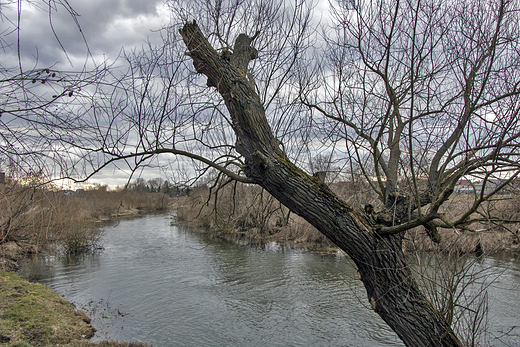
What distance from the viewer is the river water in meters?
7.38

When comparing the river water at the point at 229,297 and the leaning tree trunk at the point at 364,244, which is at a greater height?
the leaning tree trunk at the point at 364,244

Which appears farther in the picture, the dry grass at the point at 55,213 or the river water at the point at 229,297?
the river water at the point at 229,297

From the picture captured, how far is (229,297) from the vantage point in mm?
9688

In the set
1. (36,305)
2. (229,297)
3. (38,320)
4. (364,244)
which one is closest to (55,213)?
(364,244)

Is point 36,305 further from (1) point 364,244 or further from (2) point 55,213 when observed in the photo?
(1) point 364,244

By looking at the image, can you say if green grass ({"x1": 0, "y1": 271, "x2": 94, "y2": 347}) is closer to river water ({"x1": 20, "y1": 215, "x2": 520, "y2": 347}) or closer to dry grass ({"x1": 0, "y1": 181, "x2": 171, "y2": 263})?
river water ({"x1": 20, "y1": 215, "x2": 520, "y2": 347})

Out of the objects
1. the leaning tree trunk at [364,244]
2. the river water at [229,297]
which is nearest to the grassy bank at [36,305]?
the river water at [229,297]

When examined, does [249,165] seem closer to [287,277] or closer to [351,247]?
[351,247]

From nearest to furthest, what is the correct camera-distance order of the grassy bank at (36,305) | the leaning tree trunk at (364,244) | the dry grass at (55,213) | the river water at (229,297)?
the dry grass at (55,213) → the leaning tree trunk at (364,244) → the grassy bank at (36,305) → the river water at (229,297)

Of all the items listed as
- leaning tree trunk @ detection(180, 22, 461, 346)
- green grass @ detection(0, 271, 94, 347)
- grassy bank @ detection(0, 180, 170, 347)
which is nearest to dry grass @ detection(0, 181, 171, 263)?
grassy bank @ detection(0, 180, 170, 347)

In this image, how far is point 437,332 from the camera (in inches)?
130

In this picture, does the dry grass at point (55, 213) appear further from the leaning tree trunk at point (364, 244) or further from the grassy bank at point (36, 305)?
the leaning tree trunk at point (364, 244)

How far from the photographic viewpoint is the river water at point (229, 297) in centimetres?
738

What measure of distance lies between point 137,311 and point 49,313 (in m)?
2.02
